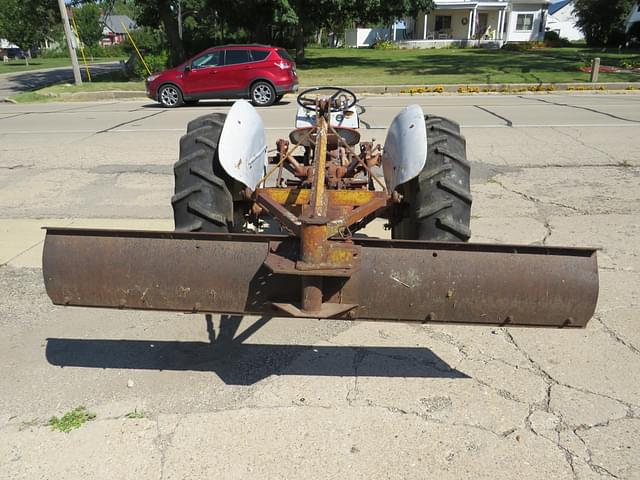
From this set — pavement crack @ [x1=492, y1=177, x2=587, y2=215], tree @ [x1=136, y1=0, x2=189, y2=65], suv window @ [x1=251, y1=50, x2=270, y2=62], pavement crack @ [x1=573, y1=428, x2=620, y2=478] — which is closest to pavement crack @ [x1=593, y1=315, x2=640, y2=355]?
pavement crack @ [x1=573, y1=428, x2=620, y2=478]

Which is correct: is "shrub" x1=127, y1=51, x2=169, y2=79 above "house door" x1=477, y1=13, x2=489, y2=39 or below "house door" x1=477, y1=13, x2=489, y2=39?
below

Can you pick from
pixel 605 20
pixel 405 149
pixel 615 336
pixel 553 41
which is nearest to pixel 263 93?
pixel 405 149

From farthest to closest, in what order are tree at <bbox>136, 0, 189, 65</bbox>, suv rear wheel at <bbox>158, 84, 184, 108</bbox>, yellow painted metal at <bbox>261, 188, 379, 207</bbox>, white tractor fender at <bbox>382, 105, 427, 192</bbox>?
tree at <bbox>136, 0, 189, 65</bbox> < suv rear wheel at <bbox>158, 84, 184, 108</bbox> < yellow painted metal at <bbox>261, 188, 379, 207</bbox> < white tractor fender at <bbox>382, 105, 427, 192</bbox>

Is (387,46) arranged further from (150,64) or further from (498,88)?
(498,88)

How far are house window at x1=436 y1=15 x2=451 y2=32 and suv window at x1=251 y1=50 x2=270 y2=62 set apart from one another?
38947 millimetres

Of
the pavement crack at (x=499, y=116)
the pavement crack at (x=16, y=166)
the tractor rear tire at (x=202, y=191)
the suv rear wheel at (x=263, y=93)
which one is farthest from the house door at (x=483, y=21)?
the tractor rear tire at (x=202, y=191)

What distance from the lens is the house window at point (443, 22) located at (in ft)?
162

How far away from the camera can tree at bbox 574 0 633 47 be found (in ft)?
134

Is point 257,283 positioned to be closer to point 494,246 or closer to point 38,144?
point 494,246

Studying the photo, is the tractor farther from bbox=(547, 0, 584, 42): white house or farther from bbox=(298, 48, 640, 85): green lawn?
bbox=(547, 0, 584, 42): white house

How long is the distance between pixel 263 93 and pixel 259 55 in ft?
3.87

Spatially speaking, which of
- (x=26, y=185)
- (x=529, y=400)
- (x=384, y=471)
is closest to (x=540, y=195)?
(x=529, y=400)

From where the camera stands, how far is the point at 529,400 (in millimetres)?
2924

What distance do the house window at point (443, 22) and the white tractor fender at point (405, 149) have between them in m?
50.7
